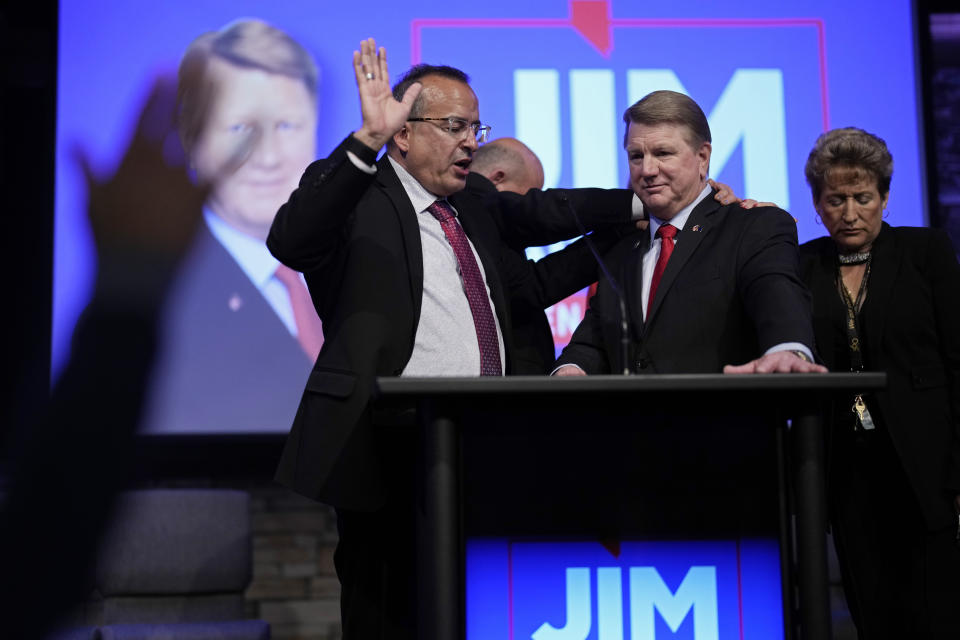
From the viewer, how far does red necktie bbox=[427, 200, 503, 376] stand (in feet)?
7.83

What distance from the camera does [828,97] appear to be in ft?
14.0

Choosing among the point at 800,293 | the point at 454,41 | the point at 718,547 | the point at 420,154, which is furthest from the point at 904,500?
the point at 454,41

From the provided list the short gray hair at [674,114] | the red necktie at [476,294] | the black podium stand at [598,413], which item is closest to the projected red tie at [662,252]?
the short gray hair at [674,114]

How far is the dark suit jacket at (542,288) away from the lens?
2.73 meters

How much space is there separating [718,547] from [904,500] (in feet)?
2.90

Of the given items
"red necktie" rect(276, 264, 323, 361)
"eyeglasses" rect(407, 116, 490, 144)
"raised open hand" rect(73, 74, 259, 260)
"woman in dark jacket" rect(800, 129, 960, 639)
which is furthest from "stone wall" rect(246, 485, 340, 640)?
"woman in dark jacket" rect(800, 129, 960, 639)

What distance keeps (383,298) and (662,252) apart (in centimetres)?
62

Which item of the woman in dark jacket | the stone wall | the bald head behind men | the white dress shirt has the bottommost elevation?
the stone wall

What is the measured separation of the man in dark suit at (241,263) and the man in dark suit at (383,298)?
1.66 m

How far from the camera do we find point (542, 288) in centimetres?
278

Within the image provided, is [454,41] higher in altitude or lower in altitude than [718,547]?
higher

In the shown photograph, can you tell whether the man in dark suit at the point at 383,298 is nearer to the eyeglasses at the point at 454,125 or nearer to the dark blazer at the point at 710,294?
the eyeglasses at the point at 454,125

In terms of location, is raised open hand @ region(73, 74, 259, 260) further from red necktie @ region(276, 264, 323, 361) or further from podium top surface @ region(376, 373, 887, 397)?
podium top surface @ region(376, 373, 887, 397)

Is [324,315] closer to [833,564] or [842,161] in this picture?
[842,161]
